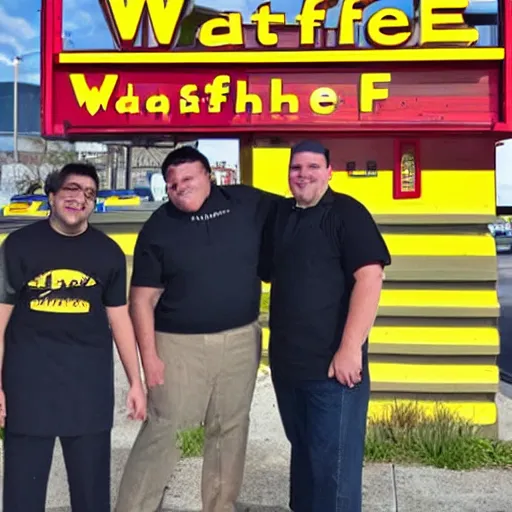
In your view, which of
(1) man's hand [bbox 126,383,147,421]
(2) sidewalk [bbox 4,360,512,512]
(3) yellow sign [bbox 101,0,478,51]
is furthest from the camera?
(3) yellow sign [bbox 101,0,478,51]

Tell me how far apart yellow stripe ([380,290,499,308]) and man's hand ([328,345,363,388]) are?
2.09m

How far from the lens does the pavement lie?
153 inches

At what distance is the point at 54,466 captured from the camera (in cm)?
441

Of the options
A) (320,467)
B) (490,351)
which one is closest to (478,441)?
(490,351)

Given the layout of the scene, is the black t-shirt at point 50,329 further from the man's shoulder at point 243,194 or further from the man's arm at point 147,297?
the man's shoulder at point 243,194

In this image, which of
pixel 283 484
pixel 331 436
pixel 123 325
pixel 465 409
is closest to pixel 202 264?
pixel 123 325

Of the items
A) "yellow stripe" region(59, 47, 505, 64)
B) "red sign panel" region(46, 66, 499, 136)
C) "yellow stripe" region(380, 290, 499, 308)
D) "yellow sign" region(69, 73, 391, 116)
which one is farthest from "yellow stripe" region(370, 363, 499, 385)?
"yellow stripe" region(59, 47, 505, 64)

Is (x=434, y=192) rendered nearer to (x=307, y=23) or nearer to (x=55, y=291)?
(x=307, y=23)

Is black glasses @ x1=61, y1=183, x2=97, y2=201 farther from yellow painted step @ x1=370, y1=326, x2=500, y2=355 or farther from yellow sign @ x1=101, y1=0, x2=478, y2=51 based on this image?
yellow painted step @ x1=370, y1=326, x2=500, y2=355

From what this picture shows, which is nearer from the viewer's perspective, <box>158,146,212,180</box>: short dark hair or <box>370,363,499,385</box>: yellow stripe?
<box>158,146,212,180</box>: short dark hair

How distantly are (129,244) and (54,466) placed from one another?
5.16 feet

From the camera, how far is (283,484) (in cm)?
417

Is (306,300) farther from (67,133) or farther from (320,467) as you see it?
(67,133)

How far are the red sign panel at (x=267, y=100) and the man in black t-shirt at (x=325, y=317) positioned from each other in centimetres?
163
